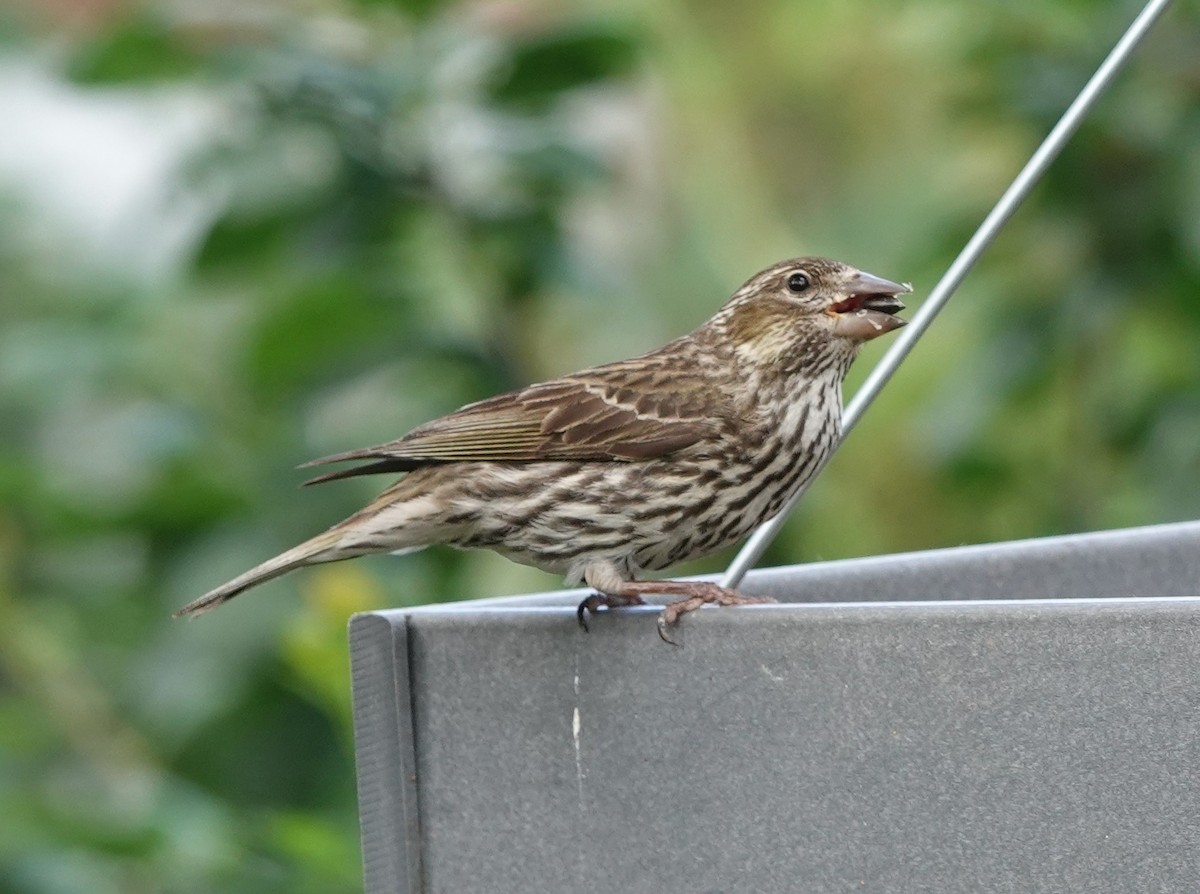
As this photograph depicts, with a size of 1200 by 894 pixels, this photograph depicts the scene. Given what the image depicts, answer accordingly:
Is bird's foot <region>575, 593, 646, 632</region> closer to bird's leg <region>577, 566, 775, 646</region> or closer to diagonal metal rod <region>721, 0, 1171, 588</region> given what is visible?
bird's leg <region>577, 566, 775, 646</region>

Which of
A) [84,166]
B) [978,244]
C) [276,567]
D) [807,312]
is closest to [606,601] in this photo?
[276,567]

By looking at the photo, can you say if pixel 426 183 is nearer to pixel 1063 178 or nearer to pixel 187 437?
pixel 187 437

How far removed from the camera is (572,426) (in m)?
3.67

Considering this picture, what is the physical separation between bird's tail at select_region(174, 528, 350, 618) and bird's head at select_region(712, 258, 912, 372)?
0.85m

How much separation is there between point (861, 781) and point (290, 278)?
3056 millimetres

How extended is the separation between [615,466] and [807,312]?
526mm

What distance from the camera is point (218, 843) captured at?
432cm

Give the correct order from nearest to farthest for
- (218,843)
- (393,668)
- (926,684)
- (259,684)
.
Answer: (926,684) → (393,668) → (218,843) → (259,684)

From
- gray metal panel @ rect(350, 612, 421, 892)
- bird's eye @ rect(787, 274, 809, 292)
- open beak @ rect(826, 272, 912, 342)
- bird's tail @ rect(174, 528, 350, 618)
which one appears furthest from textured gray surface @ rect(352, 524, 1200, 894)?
bird's eye @ rect(787, 274, 809, 292)

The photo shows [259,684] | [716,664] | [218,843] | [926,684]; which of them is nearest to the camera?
[926,684]

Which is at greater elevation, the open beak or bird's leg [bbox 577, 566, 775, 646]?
the open beak

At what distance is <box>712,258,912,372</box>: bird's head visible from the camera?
378 cm

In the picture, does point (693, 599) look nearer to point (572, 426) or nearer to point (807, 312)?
point (572, 426)

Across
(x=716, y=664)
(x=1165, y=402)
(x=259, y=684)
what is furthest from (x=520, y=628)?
(x=1165, y=402)
